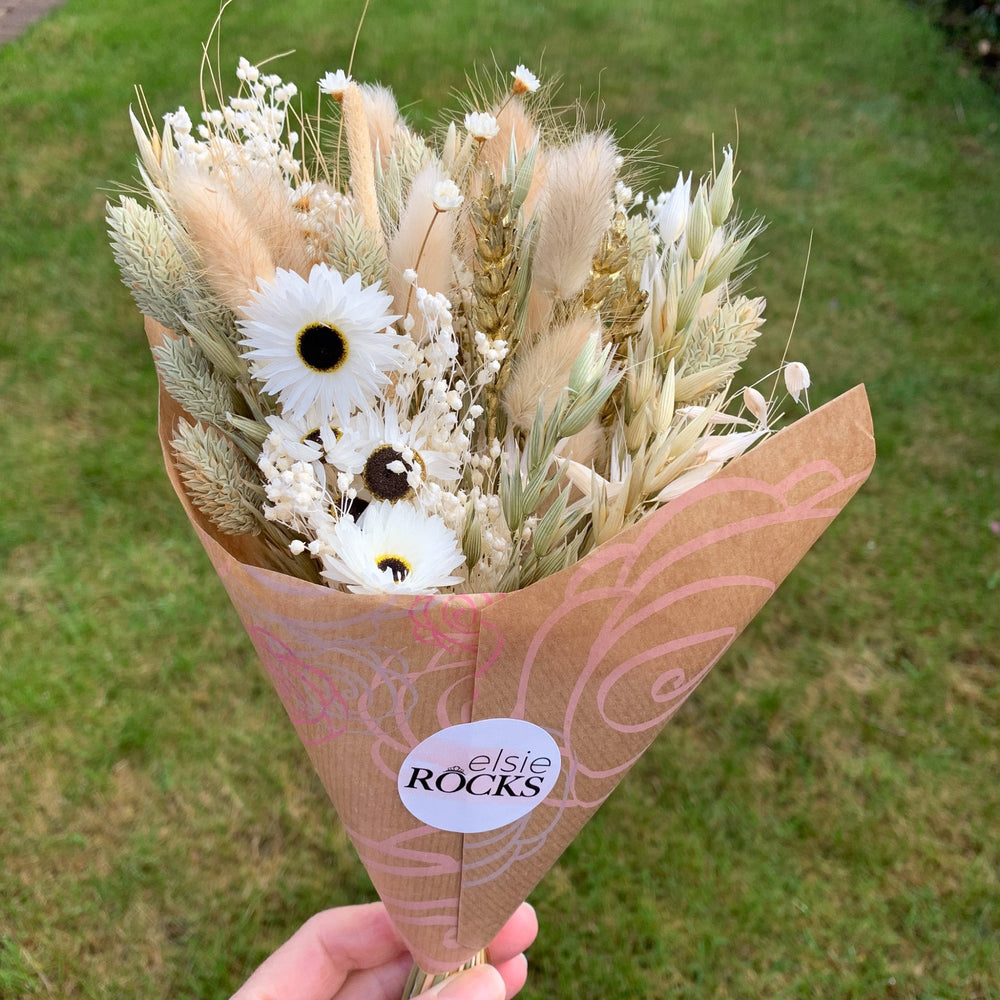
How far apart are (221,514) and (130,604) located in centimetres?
160

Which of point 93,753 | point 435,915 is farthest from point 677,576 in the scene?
point 93,753

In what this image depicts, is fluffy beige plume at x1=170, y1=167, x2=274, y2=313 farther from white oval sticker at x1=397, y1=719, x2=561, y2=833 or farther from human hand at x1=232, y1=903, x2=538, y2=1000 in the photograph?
human hand at x1=232, y1=903, x2=538, y2=1000

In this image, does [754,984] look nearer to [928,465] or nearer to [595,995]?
[595,995]

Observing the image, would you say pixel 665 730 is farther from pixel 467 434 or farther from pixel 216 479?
pixel 216 479

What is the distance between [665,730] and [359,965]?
3.12 ft

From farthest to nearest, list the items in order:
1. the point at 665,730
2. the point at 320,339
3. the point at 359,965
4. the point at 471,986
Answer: the point at 665,730
the point at 359,965
the point at 471,986
the point at 320,339

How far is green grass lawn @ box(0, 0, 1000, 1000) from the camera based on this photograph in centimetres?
162

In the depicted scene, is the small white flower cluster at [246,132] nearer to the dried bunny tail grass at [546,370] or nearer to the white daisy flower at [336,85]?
the white daisy flower at [336,85]

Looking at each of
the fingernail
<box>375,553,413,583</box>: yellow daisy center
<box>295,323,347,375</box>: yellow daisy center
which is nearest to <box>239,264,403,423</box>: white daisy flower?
<box>295,323,347,375</box>: yellow daisy center

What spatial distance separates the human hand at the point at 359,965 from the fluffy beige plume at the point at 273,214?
2.80 feet

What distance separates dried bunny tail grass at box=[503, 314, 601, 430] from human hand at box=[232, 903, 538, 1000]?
2.43ft

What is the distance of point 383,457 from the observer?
60 cm

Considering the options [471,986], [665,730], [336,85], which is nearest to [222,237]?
[336,85]

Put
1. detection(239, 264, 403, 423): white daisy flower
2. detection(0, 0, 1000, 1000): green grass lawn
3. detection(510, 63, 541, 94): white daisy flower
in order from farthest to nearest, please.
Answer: detection(0, 0, 1000, 1000): green grass lawn
detection(510, 63, 541, 94): white daisy flower
detection(239, 264, 403, 423): white daisy flower
